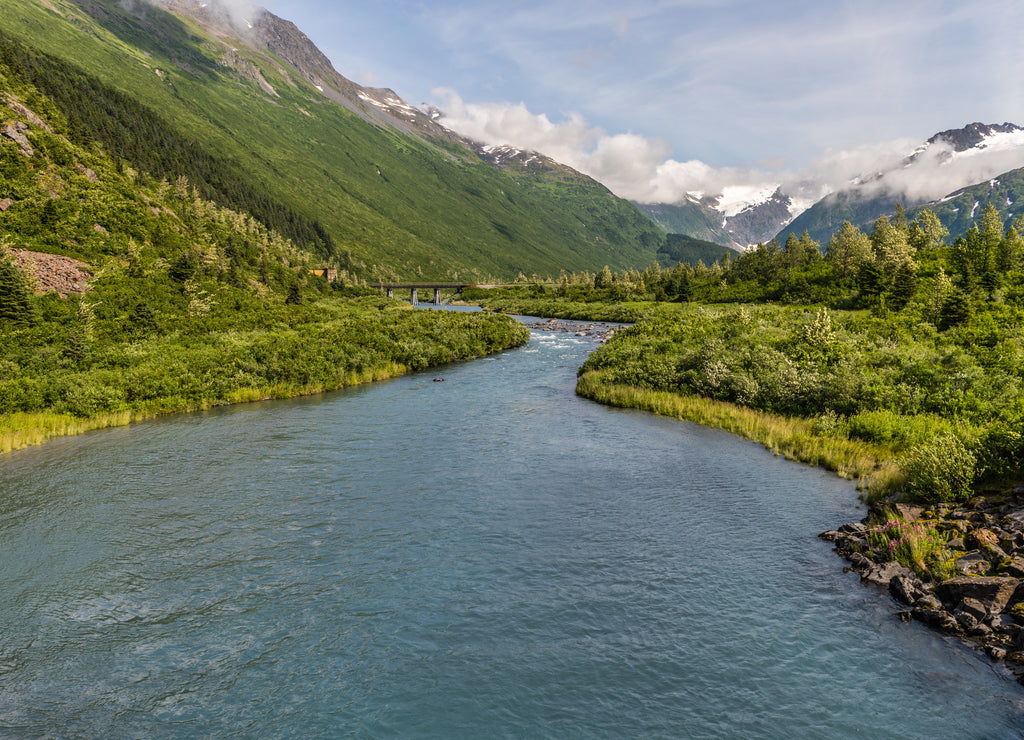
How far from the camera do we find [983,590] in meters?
16.0

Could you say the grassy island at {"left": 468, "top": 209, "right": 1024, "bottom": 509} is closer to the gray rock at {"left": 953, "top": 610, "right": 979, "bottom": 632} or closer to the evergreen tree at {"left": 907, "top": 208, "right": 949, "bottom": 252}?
the gray rock at {"left": 953, "top": 610, "right": 979, "bottom": 632}

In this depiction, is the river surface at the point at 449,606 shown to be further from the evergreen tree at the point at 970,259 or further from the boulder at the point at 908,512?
the evergreen tree at the point at 970,259

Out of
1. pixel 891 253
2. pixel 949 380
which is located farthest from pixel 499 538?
pixel 891 253

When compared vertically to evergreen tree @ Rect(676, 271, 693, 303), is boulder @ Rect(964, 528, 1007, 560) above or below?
below

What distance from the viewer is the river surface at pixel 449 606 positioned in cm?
1314

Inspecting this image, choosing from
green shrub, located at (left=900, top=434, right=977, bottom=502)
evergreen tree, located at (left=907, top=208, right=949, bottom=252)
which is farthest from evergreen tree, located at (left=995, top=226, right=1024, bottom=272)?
green shrub, located at (left=900, top=434, right=977, bottom=502)

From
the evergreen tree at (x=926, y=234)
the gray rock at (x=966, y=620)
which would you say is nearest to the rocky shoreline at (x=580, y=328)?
the evergreen tree at (x=926, y=234)

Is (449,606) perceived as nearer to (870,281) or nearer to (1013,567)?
(1013,567)

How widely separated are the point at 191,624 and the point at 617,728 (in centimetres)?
1303

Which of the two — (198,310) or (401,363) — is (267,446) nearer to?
(401,363)

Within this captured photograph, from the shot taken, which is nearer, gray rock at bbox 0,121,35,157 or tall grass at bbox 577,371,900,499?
tall grass at bbox 577,371,900,499

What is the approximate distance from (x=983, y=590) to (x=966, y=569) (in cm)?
128

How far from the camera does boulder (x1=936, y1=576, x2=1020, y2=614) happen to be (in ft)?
51.3

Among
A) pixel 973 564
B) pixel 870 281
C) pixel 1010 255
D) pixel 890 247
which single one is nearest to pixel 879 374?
pixel 973 564
